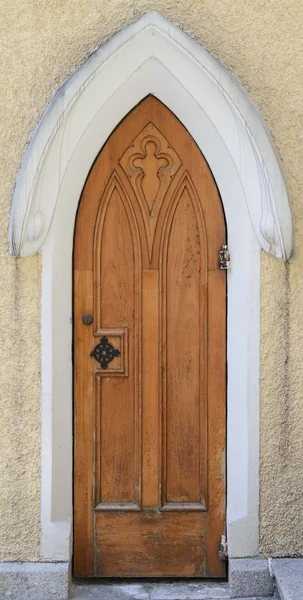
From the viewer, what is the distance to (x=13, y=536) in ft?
13.9

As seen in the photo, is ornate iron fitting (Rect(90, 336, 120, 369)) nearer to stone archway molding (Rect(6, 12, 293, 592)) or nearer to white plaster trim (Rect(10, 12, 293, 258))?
stone archway molding (Rect(6, 12, 293, 592))

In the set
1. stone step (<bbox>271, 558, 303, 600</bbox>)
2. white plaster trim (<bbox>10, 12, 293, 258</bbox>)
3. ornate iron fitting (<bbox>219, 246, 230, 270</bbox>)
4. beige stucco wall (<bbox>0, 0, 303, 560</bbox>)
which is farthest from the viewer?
ornate iron fitting (<bbox>219, 246, 230, 270</bbox>)

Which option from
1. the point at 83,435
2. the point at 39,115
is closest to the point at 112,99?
the point at 39,115

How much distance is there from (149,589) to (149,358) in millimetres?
1168

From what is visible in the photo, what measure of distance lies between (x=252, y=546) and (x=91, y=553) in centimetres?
84

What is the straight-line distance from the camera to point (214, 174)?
4336mm

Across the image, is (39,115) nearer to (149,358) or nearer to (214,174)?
(214,174)

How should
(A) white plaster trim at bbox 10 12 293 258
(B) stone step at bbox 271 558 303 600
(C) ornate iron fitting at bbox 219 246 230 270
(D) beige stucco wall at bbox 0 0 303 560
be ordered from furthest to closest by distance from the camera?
(C) ornate iron fitting at bbox 219 246 230 270
(D) beige stucco wall at bbox 0 0 303 560
(A) white plaster trim at bbox 10 12 293 258
(B) stone step at bbox 271 558 303 600

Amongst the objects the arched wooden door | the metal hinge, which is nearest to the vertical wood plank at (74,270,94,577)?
the arched wooden door

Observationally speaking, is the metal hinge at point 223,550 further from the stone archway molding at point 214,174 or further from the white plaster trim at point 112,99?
the white plaster trim at point 112,99

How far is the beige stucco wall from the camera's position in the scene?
4137mm

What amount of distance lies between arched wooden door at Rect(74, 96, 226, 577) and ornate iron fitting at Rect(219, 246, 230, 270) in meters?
0.04

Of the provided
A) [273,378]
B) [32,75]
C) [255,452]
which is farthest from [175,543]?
[32,75]

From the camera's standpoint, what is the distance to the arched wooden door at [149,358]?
→ 4.36 metres
